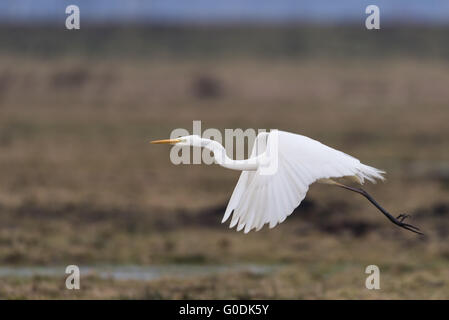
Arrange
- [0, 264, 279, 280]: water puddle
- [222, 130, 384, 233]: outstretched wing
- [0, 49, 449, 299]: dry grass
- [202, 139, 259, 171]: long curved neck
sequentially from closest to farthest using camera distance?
[222, 130, 384, 233]: outstretched wing < [202, 139, 259, 171]: long curved neck < [0, 49, 449, 299]: dry grass < [0, 264, 279, 280]: water puddle

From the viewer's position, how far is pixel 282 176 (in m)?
7.79

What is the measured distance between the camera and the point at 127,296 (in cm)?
1070

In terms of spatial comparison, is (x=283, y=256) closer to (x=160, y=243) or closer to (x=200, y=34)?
(x=160, y=243)

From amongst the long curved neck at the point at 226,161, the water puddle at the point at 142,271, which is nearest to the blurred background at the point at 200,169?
the water puddle at the point at 142,271

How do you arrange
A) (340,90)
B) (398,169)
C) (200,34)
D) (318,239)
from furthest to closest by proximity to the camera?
(200,34) < (340,90) < (398,169) < (318,239)

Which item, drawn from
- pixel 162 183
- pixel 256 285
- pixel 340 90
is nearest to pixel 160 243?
pixel 256 285

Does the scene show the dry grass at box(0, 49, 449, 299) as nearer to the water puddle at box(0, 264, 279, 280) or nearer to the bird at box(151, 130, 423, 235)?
the water puddle at box(0, 264, 279, 280)

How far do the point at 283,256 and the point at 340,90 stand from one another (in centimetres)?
4121

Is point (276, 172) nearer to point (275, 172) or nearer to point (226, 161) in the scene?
point (275, 172)

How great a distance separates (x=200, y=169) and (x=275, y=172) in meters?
16.1

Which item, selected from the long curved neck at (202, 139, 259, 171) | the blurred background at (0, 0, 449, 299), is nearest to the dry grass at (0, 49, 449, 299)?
the blurred background at (0, 0, 449, 299)

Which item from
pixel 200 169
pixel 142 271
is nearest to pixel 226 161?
pixel 142 271

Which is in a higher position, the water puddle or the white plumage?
the white plumage

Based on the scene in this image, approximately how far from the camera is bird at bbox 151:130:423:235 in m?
7.57
